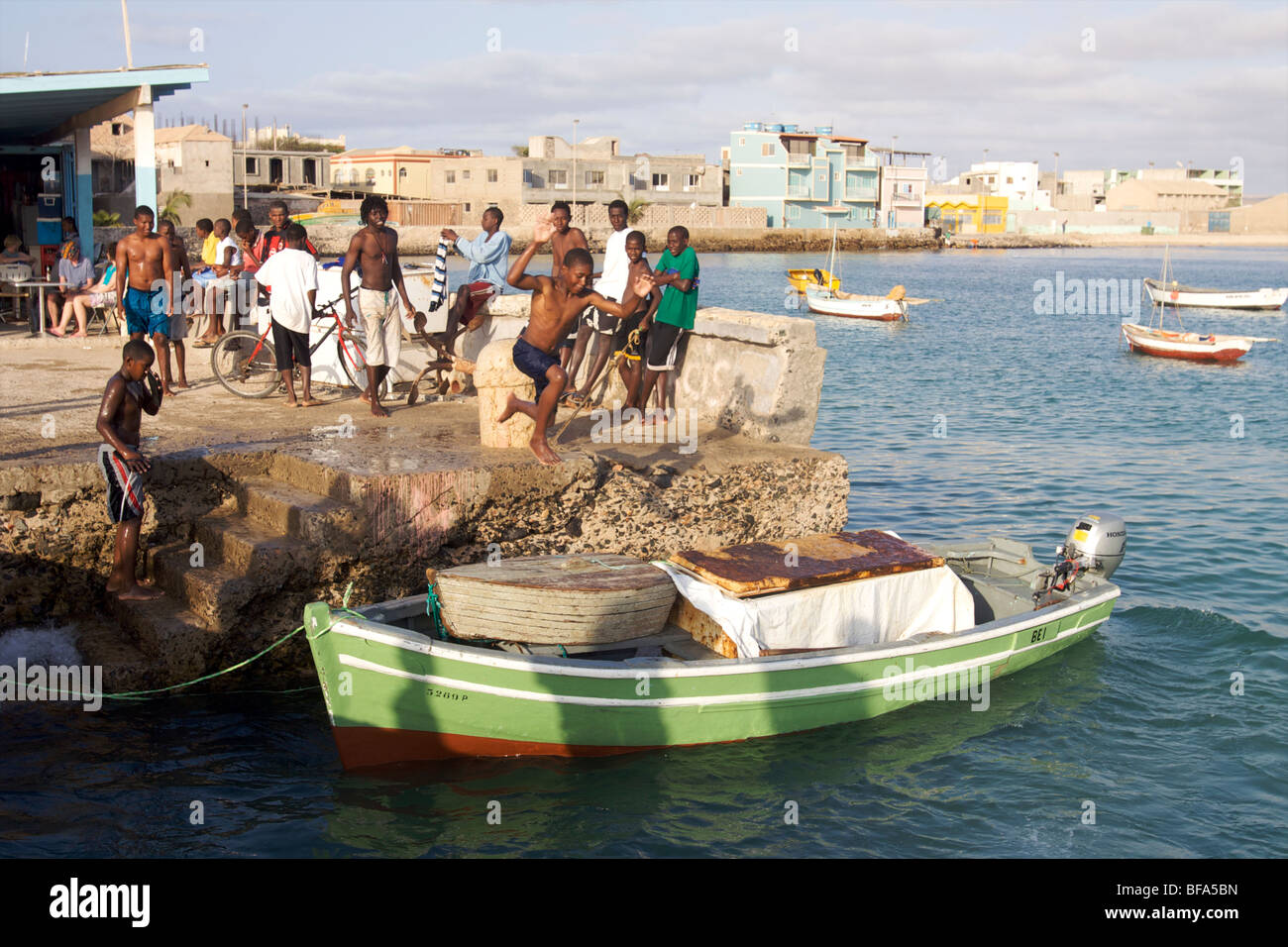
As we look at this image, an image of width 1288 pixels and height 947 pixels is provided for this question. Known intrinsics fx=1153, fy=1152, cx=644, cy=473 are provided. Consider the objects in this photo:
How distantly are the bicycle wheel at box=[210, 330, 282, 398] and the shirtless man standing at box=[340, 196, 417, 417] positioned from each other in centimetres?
142

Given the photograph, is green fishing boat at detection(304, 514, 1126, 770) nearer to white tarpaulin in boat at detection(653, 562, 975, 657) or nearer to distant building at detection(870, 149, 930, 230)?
white tarpaulin in boat at detection(653, 562, 975, 657)

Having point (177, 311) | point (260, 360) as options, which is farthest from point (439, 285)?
point (177, 311)

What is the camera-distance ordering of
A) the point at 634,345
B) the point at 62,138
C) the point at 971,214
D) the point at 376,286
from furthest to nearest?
the point at 971,214, the point at 62,138, the point at 634,345, the point at 376,286

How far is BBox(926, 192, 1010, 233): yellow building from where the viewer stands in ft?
419

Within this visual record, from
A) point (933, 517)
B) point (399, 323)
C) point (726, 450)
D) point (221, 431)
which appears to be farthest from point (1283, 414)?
point (221, 431)

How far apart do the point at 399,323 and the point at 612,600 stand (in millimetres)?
4862

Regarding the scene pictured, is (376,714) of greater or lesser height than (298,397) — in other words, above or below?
below

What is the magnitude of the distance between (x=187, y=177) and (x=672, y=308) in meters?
42.7

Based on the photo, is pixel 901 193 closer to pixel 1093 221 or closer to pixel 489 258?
pixel 1093 221

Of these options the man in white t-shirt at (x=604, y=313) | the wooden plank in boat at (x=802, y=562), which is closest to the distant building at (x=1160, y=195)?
the man in white t-shirt at (x=604, y=313)

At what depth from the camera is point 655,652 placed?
8305 millimetres

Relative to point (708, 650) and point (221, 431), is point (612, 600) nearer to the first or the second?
point (708, 650)

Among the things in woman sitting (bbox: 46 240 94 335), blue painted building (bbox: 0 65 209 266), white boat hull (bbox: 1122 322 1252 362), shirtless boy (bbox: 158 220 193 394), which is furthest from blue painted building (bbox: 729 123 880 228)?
shirtless boy (bbox: 158 220 193 394)
